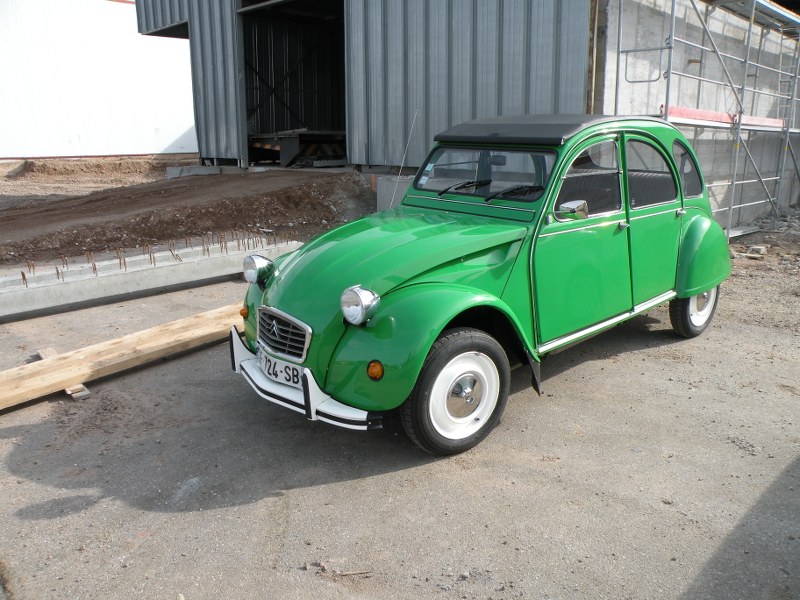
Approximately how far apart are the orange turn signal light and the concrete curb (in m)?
4.49

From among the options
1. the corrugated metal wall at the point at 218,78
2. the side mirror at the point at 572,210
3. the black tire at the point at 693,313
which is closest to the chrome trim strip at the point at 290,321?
the side mirror at the point at 572,210

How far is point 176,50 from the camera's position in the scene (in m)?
28.4

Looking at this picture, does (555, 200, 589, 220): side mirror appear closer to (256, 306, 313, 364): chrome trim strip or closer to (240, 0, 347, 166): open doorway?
(256, 306, 313, 364): chrome trim strip

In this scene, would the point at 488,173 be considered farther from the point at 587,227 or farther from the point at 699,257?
the point at 699,257

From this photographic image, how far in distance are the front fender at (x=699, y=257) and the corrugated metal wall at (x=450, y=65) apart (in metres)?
4.11

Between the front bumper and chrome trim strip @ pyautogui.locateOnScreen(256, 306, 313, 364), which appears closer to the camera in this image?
the front bumper

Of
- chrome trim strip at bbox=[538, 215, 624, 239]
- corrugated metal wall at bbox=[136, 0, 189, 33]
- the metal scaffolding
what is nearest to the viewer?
chrome trim strip at bbox=[538, 215, 624, 239]

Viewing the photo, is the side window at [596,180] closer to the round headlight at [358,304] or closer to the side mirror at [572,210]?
the side mirror at [572,210]

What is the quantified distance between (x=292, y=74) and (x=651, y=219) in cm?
1568

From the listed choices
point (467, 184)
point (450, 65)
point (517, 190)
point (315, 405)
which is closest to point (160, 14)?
point (450, 65)

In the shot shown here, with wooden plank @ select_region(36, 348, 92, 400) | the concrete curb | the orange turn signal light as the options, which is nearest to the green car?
the orange turn signal light

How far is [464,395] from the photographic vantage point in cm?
379

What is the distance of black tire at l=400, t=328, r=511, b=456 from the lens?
3574 millimetres

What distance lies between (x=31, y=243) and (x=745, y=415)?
30.5 ft
